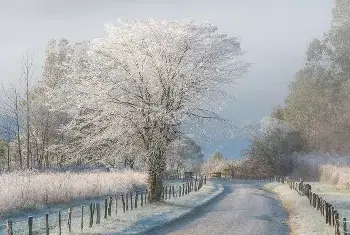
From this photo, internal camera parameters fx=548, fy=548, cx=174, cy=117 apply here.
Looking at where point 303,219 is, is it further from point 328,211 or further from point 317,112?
point 317,112

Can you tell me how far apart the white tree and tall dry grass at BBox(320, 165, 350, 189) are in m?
20.4

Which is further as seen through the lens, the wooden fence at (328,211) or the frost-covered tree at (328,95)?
the frost-covered tree at (328,95)

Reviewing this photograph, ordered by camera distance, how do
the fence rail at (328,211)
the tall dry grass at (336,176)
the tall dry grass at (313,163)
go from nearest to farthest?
the fence rail at (328,211), the tall dry grass at (336,176), the tall dry grass at (313,163)

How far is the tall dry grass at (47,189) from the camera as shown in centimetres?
3113

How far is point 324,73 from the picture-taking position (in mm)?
88000

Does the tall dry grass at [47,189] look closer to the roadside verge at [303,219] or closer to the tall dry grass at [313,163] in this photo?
the roadside verge at [303,219]

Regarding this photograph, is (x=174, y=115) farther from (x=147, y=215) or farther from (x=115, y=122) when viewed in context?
(x=147, y=215)

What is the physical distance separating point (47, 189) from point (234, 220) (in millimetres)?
12355

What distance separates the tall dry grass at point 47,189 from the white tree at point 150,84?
3549 millimetres

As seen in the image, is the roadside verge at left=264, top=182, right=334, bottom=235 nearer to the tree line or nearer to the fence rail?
the fence rail

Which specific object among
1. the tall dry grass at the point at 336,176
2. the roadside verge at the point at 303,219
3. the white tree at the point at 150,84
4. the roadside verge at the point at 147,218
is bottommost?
the roadside verge at the point at 303,219

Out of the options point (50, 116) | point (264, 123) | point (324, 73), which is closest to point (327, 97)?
point (324, 73)

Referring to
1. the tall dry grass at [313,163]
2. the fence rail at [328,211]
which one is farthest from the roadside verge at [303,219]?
the tall dry grass at [313,163]

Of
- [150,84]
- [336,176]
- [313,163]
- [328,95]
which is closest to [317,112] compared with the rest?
[328,95]
